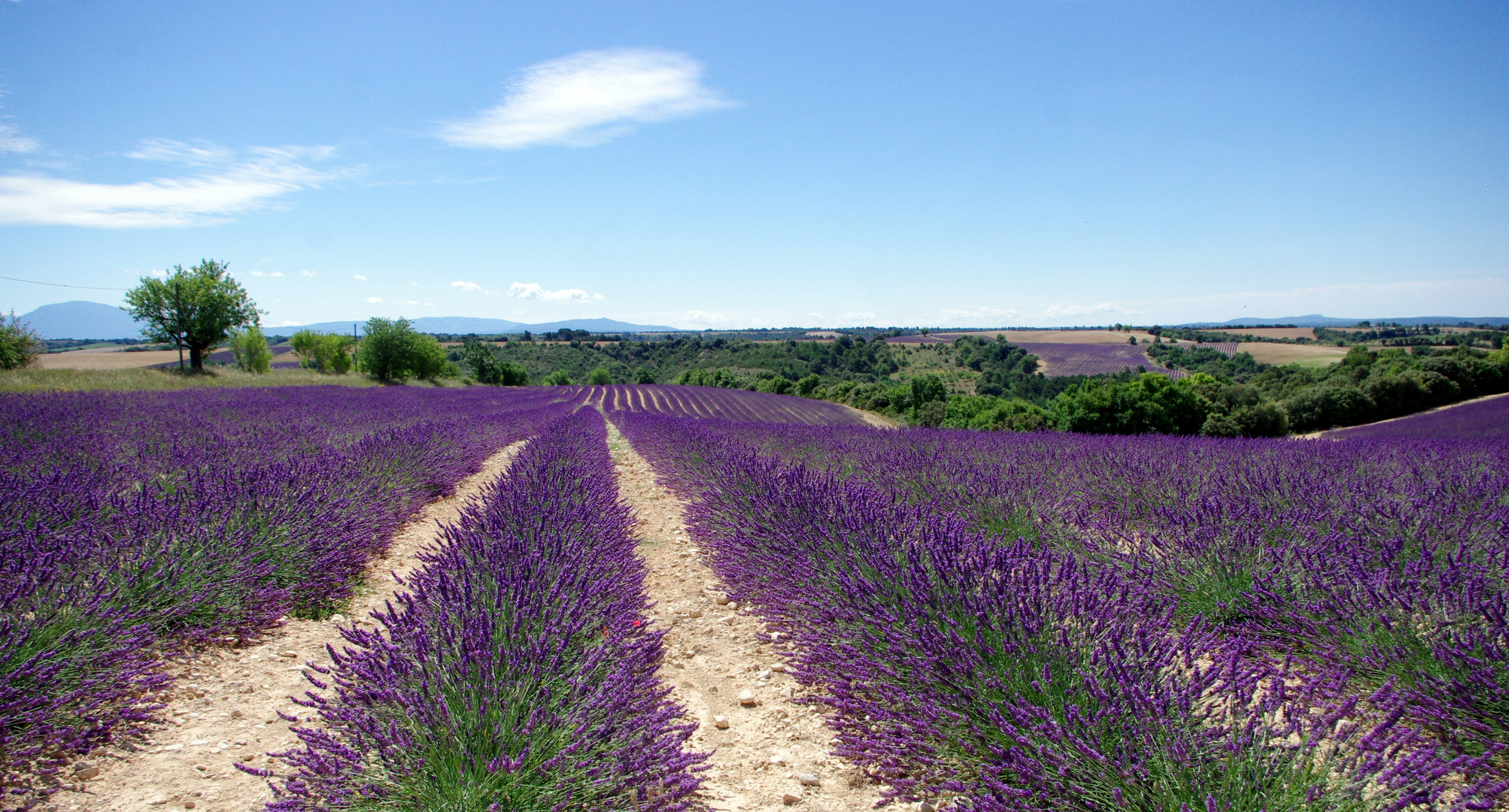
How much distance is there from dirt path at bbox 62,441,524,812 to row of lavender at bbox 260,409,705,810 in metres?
0.42

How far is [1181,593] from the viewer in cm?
305

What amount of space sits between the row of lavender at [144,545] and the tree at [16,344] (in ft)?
58.3

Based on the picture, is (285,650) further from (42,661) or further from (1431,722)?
(1431,722)

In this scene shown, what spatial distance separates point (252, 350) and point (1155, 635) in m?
48.9

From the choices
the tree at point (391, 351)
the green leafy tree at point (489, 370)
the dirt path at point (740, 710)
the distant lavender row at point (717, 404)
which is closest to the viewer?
the dirt path at point (740, 710)

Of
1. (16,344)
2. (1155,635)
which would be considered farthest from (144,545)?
(16,344)

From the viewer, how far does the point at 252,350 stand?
126 feet

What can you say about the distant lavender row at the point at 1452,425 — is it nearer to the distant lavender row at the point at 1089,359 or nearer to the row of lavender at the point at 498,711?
the row of lavender at the point at 498,711

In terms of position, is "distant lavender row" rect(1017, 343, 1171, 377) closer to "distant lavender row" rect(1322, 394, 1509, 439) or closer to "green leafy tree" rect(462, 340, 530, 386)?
"distant lavender row" rect(1322, 394, 1509, 439)

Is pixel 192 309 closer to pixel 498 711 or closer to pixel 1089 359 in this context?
pixel 498 711

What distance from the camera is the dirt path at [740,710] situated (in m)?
2.10

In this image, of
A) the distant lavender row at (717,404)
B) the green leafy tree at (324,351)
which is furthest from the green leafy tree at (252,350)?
the distant lavender row at (717,404)

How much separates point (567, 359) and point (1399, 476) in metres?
92.2

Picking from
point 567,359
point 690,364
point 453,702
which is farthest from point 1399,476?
point 567,359
